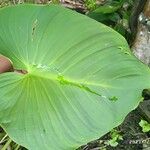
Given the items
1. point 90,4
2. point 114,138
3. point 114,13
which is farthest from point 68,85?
point 90,4

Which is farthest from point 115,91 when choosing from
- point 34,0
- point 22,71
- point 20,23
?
point 34,0

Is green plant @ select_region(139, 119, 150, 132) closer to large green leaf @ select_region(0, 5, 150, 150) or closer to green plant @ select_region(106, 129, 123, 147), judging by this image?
green plant @ select_region(106, 129, 123, 147)

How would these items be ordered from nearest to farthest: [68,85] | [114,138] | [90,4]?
[68,85], [114,138], [90,4]

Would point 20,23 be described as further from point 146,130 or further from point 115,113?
point 146,130

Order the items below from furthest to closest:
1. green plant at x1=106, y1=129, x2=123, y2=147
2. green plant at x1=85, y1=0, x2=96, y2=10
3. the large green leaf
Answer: green plant at x1=85, y1=0, x2=96, y2=10
green plant at x1=106, y1=129, x2=123, y2=147
the large green leaf

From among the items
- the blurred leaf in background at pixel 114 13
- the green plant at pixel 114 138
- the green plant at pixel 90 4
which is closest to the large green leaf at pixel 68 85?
→ the green plant at pixel 114 138

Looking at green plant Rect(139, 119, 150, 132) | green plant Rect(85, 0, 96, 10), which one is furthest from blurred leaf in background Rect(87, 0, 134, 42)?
green plant Rect(139, 119, 150, 132)

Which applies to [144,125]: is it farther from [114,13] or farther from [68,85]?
[114,13]

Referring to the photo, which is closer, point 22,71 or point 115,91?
point 115,91
